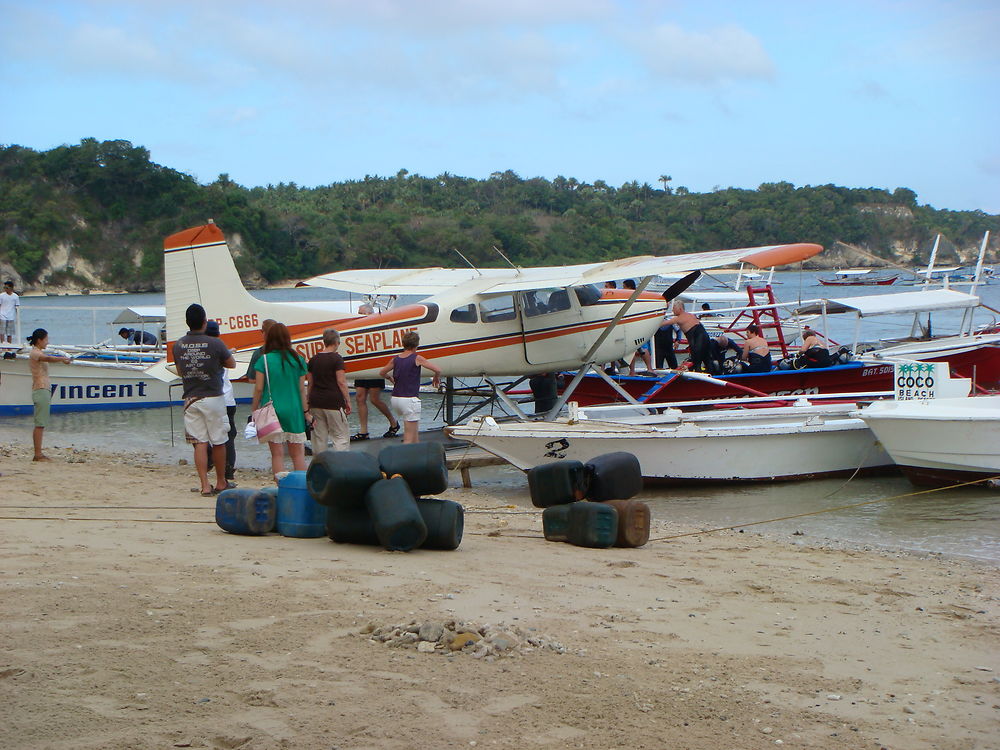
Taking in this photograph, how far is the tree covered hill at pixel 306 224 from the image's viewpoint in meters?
73.9

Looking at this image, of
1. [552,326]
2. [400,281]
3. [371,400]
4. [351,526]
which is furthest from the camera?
[400,281]

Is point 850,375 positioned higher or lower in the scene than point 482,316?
lower

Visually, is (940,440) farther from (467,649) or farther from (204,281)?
(204,281)

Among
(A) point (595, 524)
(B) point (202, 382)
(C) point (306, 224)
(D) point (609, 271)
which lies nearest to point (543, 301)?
(D) point (609, 271)

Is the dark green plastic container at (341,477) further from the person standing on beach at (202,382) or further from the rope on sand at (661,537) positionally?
the person standing on beach at (202,382)

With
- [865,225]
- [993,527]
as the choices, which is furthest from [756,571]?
[865,225]

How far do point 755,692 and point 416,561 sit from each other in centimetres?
291

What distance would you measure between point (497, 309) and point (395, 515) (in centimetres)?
715

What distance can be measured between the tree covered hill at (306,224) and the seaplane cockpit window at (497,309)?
2194 inches

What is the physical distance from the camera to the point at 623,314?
566 inches

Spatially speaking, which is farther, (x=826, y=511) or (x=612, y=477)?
(x=826, y=511)

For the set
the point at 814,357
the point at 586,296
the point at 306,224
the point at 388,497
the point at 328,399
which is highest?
the point at 306,224

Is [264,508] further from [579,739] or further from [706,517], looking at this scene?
[706,517]

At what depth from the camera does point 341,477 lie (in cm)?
720
